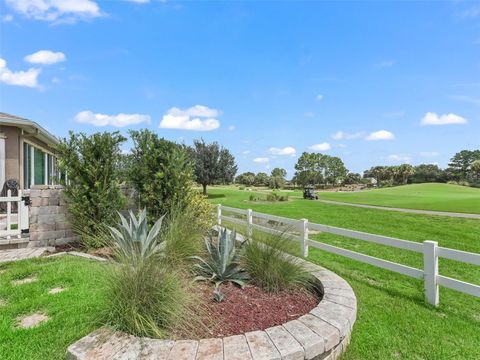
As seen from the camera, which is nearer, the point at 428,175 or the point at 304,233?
the point at 304,233

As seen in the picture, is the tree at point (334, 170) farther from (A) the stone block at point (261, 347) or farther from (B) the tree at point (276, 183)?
(A) the stone block at point (261, 347)

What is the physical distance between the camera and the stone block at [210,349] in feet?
6.73

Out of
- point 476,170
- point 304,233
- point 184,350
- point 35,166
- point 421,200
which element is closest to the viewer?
point 184,350

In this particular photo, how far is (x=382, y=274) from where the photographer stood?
17.6ft

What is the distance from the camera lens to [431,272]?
154 inches

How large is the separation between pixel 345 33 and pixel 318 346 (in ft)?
31.5

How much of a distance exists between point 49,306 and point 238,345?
94.8 inches

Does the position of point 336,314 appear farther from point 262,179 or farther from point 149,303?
point 262,179

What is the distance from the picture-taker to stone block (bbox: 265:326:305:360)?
6.94 ft

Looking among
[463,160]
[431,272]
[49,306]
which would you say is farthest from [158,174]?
[463,160]

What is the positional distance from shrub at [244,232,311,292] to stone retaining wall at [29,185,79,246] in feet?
15.8

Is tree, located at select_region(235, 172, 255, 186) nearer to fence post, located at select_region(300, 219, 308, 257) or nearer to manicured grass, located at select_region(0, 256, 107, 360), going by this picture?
fence post, located at select_region(300, 219, 308, 257)

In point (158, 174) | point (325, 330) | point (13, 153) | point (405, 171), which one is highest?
point (405, 171)

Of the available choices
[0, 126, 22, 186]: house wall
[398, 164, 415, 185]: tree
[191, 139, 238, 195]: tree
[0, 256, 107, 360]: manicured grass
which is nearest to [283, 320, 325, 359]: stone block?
[0, 256, 107, 360]: manicured grass
